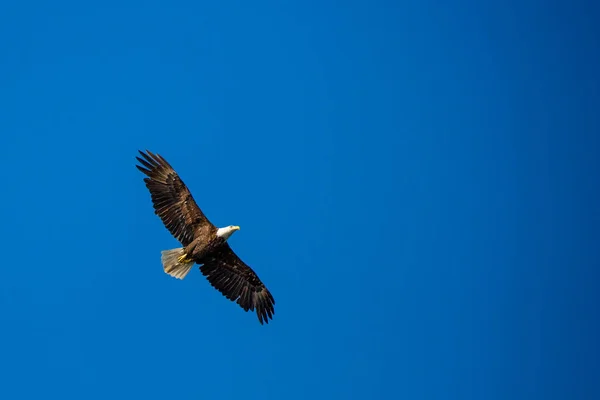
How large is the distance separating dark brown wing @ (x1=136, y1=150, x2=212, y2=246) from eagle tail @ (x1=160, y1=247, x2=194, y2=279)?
47cm

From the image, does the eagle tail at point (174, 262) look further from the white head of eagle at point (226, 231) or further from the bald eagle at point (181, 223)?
the white head of eagle at point (226, 231)

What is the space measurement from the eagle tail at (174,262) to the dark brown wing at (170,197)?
1.54 ft

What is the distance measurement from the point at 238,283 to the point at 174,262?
150 cm

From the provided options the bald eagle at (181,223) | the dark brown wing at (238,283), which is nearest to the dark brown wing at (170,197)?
the bald eagle at (181,223)

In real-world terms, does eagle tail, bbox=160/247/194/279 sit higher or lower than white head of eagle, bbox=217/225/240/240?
lower

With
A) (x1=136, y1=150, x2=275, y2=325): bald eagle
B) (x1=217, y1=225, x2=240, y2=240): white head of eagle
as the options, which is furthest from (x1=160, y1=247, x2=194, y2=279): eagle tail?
(x1=217, y1=225, x2=240, y2=240): white head of eagle

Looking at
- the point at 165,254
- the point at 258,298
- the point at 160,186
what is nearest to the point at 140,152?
the point at 160,186

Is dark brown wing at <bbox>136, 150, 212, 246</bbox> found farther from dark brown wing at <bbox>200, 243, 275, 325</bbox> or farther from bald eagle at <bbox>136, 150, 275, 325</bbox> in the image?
dark brown wing at <bbox>200, 243, 275, 325</bbox>

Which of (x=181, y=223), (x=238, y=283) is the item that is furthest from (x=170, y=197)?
(x=238, y=283)

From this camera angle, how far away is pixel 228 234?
19.9 metres

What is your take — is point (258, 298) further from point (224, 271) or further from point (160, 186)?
point (160, 186)

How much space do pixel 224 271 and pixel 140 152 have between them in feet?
10.2

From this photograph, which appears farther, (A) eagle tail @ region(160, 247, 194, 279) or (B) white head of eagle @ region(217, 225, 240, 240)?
→ (A) eagle tail @ region(160, 247, 194, 279)

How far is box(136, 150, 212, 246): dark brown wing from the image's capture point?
20.0m
